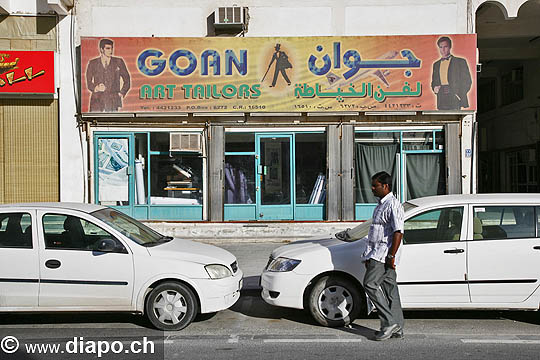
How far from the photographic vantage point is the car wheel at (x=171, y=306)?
20.9 feet

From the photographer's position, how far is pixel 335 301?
21.4 ft

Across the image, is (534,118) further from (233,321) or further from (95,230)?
(95,230)

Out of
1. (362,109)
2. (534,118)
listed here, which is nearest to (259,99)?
(362,109)

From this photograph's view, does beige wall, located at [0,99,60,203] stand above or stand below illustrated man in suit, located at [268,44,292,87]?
below

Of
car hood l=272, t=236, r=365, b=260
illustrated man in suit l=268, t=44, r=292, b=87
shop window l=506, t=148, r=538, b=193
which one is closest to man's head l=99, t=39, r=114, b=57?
illustrated man in suit l=268, t=44, r=292, b=87

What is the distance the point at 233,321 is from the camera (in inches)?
275

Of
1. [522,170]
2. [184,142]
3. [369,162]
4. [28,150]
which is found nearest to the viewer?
[28,150]

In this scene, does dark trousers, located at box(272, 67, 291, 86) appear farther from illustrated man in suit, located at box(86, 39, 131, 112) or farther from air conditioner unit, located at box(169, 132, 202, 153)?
illustrated man in suit, located at box(86, 39, 131, 112)

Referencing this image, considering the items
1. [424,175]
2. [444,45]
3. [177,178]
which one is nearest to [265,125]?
[177,178]

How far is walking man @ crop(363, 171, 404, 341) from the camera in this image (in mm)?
5805

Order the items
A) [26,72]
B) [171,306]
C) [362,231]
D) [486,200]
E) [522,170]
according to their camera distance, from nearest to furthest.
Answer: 1. [171,306]
2. [486,200]
3. [362,231]
4. [26,72]
5. [522,170]

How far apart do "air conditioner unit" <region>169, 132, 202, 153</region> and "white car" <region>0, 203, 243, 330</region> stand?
7.06 m

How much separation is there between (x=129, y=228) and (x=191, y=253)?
39.8 inches

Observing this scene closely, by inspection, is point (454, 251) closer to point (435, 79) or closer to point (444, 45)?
point (435, 79)
